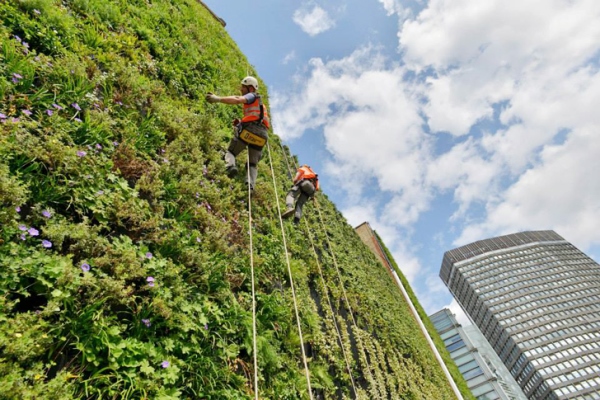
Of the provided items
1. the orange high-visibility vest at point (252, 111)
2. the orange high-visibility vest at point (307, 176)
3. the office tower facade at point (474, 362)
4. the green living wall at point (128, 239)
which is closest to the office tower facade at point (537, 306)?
the office tower facade at point (474, 362)

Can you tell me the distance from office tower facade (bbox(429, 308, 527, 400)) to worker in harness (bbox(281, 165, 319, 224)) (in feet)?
78.2

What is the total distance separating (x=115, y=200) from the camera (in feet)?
9.34

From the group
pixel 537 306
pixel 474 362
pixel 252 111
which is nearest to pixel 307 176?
pixel 252 111

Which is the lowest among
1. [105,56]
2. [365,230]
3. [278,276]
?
[278,276]

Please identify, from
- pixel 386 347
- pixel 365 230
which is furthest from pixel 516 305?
pixel 386 347

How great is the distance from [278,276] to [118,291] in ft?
9.10

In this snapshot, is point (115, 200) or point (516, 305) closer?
point (115, 200)

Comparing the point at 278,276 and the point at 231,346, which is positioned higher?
the point at 278,276

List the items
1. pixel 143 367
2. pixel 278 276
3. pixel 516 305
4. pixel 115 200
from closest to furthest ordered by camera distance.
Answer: pixel 143 367, pixel 115 200, pixel 278 276, pixel 516 305

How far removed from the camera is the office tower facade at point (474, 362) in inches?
1003

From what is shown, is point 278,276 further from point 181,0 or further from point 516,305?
point 516,305

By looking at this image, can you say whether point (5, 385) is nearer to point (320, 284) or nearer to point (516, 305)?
point (320, 284)

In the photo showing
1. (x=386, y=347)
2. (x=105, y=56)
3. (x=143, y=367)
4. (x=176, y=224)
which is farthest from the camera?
(x=386, y=347)

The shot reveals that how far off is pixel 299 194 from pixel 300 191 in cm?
8
